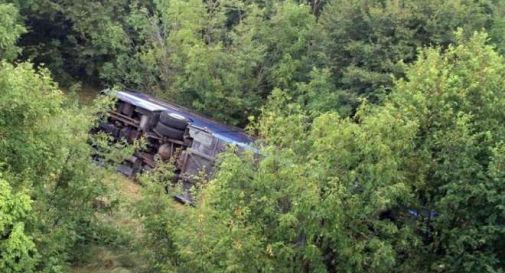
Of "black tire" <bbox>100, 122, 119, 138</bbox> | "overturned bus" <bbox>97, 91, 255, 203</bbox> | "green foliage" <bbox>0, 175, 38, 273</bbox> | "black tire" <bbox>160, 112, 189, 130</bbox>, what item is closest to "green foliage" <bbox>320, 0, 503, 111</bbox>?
"overturned bus" <bbox>97, 91, 255, 203</bbox>

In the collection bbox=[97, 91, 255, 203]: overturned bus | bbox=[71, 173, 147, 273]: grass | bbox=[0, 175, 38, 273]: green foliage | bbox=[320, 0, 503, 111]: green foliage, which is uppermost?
bbox=[320, 0, 503, 111]: green foliage

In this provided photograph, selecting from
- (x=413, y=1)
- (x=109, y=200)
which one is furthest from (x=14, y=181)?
(x=413, y=1)

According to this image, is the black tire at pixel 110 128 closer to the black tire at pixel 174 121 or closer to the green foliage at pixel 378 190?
the black tire at pixel 174 121

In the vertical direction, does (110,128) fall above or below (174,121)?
below

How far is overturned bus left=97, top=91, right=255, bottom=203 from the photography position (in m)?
22.5

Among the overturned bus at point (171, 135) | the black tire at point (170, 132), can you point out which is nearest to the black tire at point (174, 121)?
the overturned bus at point (171, 135)

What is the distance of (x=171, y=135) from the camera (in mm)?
23500

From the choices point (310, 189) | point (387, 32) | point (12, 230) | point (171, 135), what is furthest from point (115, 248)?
point (387, 32)

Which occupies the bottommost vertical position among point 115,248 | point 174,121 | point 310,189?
point 115,248

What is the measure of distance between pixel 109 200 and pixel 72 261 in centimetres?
207

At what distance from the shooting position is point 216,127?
24406 millimetres

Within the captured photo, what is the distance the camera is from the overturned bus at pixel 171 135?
22.5 meters

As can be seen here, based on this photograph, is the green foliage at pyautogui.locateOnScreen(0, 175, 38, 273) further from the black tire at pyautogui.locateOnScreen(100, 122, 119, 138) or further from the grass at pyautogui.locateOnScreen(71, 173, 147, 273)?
the black tire at pyautogui.locateOnScreen(100, 122, 119, 138)

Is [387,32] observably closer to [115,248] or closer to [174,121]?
[174,121]
